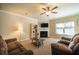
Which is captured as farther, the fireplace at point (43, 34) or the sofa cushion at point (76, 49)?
the fireplace at point (43, 34)

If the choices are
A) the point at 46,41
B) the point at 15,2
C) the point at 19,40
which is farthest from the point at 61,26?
the point at 15,2

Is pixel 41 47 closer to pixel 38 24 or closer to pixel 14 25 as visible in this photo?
pixel 38 24

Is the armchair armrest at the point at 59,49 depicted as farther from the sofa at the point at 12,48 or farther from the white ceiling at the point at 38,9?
the white ceiling at the point at 38,9

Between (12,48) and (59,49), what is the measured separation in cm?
102

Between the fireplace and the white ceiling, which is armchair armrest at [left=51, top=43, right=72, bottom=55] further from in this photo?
the white ceiling

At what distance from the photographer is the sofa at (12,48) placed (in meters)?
2.31

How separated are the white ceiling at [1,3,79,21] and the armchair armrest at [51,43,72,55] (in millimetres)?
629

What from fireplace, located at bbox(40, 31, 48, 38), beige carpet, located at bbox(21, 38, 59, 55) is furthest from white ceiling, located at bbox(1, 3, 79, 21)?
beige carpet, located at bbox(21, 38, 59, 55)

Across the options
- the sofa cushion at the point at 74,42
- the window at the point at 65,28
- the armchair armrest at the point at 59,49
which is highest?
the window at the point at 65,28

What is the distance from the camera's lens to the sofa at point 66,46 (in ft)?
7.57

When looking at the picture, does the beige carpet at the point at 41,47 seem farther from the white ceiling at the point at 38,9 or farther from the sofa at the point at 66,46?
the white ceiling at the point at 38,9

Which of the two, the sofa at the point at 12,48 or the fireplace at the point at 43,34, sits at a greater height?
the fireplace at the point at 43,34

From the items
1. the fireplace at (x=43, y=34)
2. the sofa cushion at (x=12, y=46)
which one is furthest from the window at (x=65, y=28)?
the sofa cushion at (x=12, y=46)

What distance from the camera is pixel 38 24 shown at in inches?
95.7
